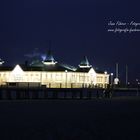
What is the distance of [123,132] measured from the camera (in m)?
42.8

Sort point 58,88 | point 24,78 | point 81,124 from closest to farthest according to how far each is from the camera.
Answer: point 81,124 < point 58,88 < point 24,78

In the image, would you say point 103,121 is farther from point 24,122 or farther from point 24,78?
point 24,78

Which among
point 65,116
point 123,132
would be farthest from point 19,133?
point 65,116

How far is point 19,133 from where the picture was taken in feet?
138

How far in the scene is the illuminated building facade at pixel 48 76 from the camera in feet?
372

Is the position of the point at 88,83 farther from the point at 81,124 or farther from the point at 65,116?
the point at 81,124

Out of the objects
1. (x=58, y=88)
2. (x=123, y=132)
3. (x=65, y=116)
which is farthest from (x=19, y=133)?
(x=58, y=88)

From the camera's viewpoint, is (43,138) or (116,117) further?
(116,117)

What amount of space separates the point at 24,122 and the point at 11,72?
65.3m

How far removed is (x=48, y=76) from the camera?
115688 mm

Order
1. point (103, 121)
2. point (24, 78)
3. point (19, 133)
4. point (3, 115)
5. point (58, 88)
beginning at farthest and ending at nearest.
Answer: point (24, 78) < point (58, 88) < point (3, 115) < point (103, 121) < point (19, 133)

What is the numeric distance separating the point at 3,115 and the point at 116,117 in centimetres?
1044

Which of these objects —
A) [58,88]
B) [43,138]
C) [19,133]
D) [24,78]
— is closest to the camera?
[43,138]

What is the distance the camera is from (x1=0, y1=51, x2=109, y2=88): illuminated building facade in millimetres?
113500
